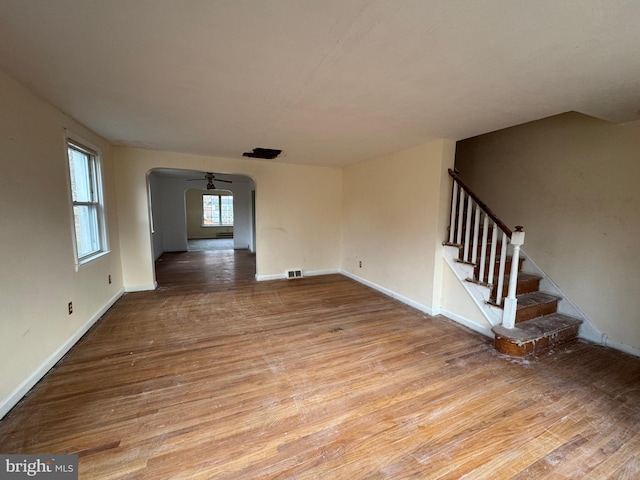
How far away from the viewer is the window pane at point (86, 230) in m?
3.06

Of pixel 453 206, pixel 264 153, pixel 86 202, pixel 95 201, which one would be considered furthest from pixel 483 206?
pixel 95 201

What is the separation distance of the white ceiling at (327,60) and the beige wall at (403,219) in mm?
901

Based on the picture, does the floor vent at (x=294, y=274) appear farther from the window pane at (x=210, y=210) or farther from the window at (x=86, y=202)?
the window pane at (x=210, y=210)

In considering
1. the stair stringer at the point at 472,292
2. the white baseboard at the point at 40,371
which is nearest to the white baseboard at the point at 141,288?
the white baseboard at the point at 40,371

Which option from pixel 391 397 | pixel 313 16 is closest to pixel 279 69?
pixel 313 16

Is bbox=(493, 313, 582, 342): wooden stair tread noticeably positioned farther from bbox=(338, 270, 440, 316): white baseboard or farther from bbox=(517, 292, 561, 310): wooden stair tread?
bbox=(338, 270, 440, 316): white baseboard

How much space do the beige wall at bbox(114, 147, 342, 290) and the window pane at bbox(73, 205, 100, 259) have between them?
69cm

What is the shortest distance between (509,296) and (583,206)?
1.32 m

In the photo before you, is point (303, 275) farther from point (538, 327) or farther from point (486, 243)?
point (538, 327)

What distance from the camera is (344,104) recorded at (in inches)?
90.4

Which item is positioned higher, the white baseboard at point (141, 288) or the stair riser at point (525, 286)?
the stair riser at point (525, 286)

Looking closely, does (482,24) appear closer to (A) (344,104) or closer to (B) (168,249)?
(A) (344,104)

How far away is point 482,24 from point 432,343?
259 centimetres

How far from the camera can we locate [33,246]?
2080mm
